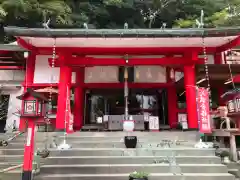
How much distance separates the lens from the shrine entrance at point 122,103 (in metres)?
11.8

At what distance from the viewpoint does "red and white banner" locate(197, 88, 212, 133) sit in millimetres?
7289

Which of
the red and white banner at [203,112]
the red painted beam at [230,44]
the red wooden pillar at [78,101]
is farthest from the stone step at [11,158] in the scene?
the red painted beam at [230,44]

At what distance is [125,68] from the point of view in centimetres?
963

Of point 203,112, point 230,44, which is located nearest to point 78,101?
point 203,112

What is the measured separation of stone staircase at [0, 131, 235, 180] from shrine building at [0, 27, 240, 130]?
79.4 inches

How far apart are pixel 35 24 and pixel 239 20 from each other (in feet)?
46.7

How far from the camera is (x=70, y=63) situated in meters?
8.89

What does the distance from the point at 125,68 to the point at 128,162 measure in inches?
183

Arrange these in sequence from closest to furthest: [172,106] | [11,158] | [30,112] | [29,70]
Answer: [30,112], [11,158], [29,70], [172,106]

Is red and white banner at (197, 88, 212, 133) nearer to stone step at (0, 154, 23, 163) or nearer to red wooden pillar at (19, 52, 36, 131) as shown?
stone step at (0, 154, 23, 163)

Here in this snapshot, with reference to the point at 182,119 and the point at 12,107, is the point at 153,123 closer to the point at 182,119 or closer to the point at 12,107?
the point at 182,119

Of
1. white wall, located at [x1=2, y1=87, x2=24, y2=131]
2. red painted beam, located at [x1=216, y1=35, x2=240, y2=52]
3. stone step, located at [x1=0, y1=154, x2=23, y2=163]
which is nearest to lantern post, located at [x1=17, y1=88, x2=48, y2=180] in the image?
stone step, located at [x1=0, y1=154, x2=23, y2=163]

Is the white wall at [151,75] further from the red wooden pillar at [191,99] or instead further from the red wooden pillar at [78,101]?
the red wooden pillar at [78,101]

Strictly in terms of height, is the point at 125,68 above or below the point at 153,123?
above
